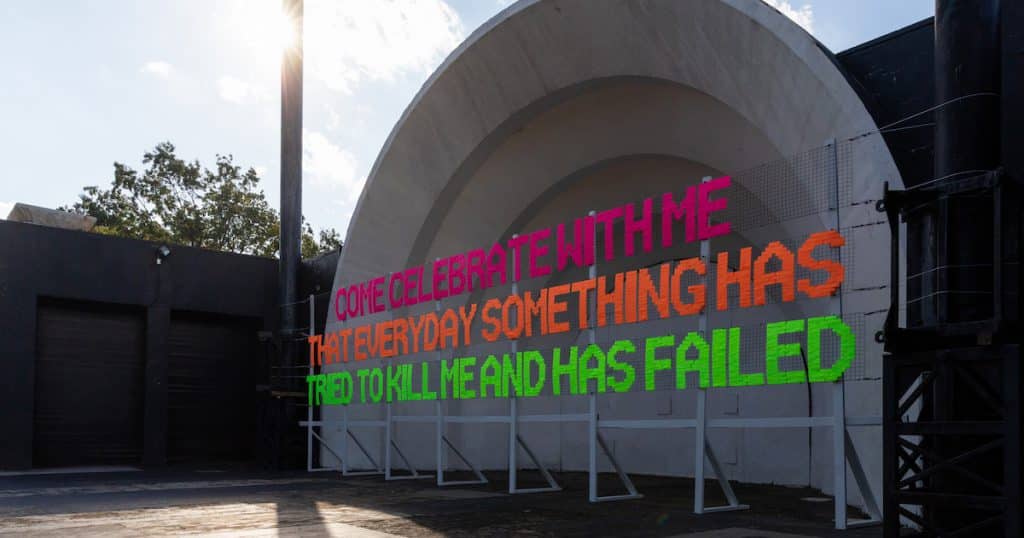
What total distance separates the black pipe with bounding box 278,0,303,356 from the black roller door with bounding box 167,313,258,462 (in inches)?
126

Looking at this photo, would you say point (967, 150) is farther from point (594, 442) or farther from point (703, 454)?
point (594, 442)

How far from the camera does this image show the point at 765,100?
13102 mm

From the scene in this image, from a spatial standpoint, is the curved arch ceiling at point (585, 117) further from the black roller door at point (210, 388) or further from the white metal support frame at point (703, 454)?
the black roller door at point (210, 388)

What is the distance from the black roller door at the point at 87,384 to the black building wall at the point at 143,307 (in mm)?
77

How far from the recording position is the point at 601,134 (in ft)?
58.5

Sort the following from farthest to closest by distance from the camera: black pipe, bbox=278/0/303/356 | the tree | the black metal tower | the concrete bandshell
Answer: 1. the tree
2. black pipe, bbox=278/0/303/356
3. the concrete bandshell
4. the black metal tower

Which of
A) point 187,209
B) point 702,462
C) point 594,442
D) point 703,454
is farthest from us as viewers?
point 187,209

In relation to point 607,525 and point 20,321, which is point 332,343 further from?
point 607,525

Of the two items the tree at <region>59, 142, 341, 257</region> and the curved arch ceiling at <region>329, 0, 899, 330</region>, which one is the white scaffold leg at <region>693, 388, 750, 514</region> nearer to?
the curved arch ceiling at <region>329, 0, 899, 330</region>

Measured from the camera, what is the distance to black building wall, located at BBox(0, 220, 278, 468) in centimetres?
2131

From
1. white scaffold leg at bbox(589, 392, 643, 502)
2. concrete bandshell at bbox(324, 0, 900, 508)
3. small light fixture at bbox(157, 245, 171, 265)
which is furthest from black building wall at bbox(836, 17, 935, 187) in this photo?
small light fixture at bbox(157, 245, 171, 265)

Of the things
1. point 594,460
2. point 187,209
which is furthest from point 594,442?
point 187,209

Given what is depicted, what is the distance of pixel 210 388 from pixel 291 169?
6828mm

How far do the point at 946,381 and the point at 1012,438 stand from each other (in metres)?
0.83
